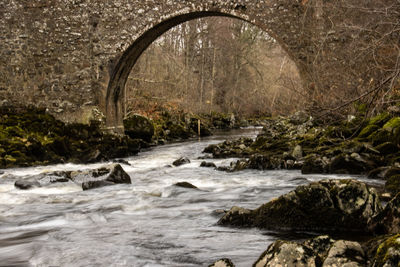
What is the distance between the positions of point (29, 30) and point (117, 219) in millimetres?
8564

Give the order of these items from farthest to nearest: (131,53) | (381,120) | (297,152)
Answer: (131,53) → (297,152) → (381,120)

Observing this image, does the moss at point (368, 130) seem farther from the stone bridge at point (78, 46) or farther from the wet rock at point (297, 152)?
the stone bridge at point (78, 46)

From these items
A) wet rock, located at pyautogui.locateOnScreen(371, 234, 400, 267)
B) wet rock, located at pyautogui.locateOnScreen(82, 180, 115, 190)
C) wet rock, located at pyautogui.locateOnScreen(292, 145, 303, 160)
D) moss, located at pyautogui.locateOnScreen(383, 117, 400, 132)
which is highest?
moss, located at pyautogui.locateOnScreen(383, 117, 400, 132)

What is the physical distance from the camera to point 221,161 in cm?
936

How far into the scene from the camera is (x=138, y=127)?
44.4ft

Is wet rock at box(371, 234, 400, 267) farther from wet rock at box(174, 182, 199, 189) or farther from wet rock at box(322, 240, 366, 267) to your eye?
wet rock at box(174, 182, 199, 189)

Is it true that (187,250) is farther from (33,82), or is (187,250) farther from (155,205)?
(33,82)

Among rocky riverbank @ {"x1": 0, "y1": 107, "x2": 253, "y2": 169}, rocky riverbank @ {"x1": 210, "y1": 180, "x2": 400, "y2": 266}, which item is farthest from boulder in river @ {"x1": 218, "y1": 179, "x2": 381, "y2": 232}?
rocky riverbank @ {"x1": 0, "y1": 107, "x2": 253, "y2": 169}

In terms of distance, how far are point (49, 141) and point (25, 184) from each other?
3881mm

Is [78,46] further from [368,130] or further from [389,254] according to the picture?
[389,254]

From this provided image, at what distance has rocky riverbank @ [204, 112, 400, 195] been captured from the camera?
20.6ft

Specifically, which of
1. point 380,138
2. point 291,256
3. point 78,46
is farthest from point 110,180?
point 78,46

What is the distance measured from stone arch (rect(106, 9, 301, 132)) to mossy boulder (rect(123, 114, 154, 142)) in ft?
3.81

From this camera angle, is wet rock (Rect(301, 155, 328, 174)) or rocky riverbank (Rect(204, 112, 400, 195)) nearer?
rocky riverbank (Rect(204, 112, 400, 195))
